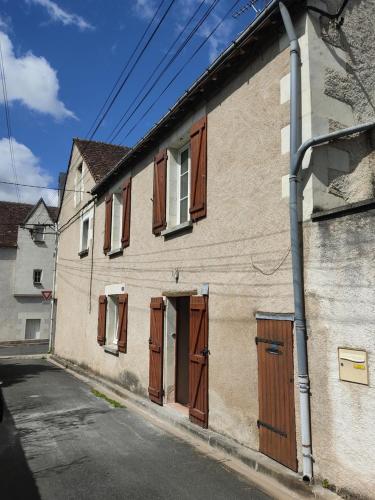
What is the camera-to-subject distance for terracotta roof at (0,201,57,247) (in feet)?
87.8

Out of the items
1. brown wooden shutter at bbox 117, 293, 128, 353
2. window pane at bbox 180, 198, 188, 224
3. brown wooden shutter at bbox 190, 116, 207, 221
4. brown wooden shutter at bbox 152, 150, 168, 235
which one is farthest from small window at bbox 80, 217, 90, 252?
brown wooden shutter at bbox 190, 116, 207, 221

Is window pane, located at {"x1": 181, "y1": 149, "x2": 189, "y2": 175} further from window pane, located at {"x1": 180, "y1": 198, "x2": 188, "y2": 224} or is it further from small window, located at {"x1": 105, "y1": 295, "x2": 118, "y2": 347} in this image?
small window, located at {"x1": 105, "y1": 295, "x2": 118, "y2": 347}


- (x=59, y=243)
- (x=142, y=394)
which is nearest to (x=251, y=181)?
(x=142, y=394)

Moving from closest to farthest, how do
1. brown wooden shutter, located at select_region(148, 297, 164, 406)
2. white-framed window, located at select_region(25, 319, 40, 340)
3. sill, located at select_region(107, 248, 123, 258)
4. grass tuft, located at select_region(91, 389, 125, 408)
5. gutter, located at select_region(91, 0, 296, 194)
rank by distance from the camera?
1. gutter, located at select_region(91, 0, 296, 194)
2. brown wooden shutter, located at select_region(148, 297, 164, 406)
3. grass tuft, located at select_region(91, 389, 125, 408)
4. sill, located at select_region(107, 248, 123, 258)
5. white-framed window, located at select_region(25, 319, 40, 340)

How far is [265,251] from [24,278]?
78.5ft

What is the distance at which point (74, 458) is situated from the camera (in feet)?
18.0

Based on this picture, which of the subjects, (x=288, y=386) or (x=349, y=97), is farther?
(x=349, y=97)

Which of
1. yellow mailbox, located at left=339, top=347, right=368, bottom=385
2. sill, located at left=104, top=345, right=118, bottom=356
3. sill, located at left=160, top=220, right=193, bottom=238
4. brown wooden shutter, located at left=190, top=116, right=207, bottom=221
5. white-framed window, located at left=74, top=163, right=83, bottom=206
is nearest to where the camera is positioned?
yellow mailbox, located at left=339, top=347, right=368, bottom=385

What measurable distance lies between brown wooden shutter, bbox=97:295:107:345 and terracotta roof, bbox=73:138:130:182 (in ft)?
12.9

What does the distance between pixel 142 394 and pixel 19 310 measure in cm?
1999

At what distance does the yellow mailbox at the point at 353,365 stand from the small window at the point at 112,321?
784 centimetres

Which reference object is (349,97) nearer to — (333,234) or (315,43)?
(315,43)

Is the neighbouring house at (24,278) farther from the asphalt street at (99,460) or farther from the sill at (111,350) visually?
the asphalt street at (99,460)

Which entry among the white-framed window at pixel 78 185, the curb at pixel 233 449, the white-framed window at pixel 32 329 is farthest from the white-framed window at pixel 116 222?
the white-framed window at pixel 32 329
